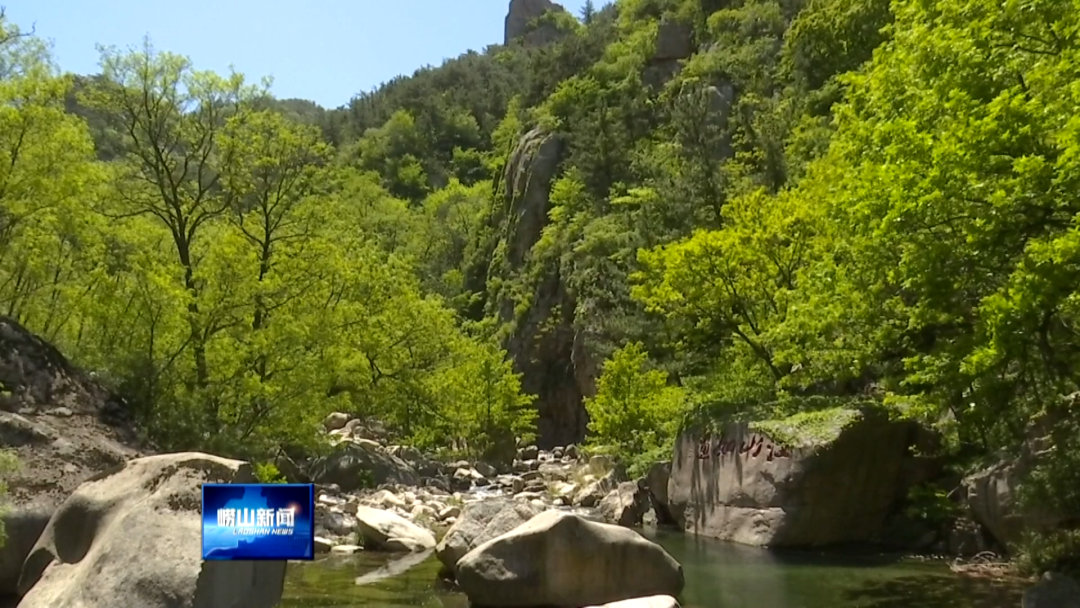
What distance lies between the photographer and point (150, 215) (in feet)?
85.9

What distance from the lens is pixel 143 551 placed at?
8570mm

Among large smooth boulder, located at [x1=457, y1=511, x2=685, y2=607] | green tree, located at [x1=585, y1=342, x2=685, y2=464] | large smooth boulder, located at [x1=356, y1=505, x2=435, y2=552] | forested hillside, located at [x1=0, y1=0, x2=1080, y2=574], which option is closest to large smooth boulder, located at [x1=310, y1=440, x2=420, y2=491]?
forested hillside, located at [x1=0, y1=0, x2=1080, y2=574]

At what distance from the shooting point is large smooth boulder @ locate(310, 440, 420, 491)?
2806 centimetres

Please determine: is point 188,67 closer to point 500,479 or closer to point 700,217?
point 500,479

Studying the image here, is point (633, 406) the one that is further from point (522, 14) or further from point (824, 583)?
point (522, 14)

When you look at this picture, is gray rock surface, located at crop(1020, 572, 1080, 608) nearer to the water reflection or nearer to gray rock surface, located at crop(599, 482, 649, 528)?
the water reflection

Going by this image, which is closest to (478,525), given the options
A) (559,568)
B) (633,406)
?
(559,568)

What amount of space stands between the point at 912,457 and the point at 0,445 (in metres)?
18.5

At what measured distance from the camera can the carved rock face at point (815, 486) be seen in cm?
2089

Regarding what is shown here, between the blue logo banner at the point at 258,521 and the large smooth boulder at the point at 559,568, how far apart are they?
535 cm

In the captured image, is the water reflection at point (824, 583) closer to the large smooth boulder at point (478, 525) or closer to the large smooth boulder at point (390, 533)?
the large smooth boulder at point (478, 525)

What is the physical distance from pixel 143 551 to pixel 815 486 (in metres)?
15.8

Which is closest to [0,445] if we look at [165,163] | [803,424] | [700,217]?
[165,163]

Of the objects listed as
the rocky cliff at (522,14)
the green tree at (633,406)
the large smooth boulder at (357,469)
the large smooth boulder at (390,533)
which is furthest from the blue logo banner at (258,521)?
the rocky cliff at (522,14)
